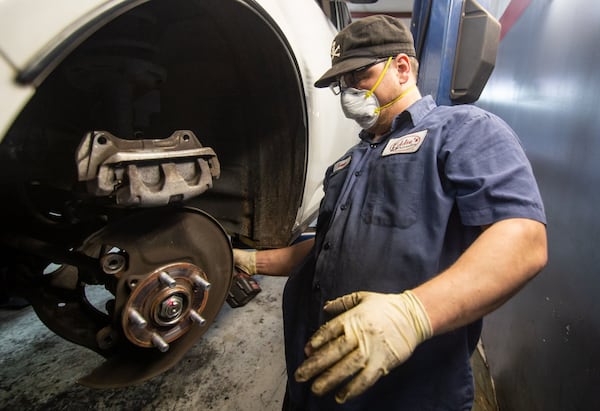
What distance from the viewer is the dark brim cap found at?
0.76 meters

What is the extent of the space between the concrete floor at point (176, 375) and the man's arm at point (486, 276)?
77 cm

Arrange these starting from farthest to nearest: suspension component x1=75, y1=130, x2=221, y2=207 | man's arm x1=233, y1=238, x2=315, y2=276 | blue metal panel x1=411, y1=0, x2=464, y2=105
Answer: blue metal panel x1=411, y1=0, x2=464, y2=105
man's arm x1=233, y1=238, x2=315, y2=276
suspension component x1=75, y1=130, x2=221, y2=207

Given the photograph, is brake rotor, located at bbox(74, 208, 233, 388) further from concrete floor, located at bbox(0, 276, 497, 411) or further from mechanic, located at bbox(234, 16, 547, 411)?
concrete floor, located at bbox(0, 276, 497, 411)

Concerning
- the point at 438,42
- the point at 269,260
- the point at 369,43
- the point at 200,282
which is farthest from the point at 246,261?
the point at 438,42

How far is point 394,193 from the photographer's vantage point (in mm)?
640

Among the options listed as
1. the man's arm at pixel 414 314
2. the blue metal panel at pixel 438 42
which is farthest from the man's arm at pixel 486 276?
the blue metal panel at pixel 438 42

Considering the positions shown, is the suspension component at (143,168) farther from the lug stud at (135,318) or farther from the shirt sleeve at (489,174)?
the shirt sleeve at (489,174)

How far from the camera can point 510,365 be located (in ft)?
3.71

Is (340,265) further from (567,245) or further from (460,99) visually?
(460,99)

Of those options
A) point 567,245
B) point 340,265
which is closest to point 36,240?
point 340,265

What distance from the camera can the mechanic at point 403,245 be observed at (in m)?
0.48

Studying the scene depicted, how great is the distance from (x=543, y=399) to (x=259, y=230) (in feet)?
2.75

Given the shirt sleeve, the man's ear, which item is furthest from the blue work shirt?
the man's ear

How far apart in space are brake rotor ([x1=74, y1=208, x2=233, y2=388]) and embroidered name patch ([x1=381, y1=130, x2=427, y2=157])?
15.3 inches
